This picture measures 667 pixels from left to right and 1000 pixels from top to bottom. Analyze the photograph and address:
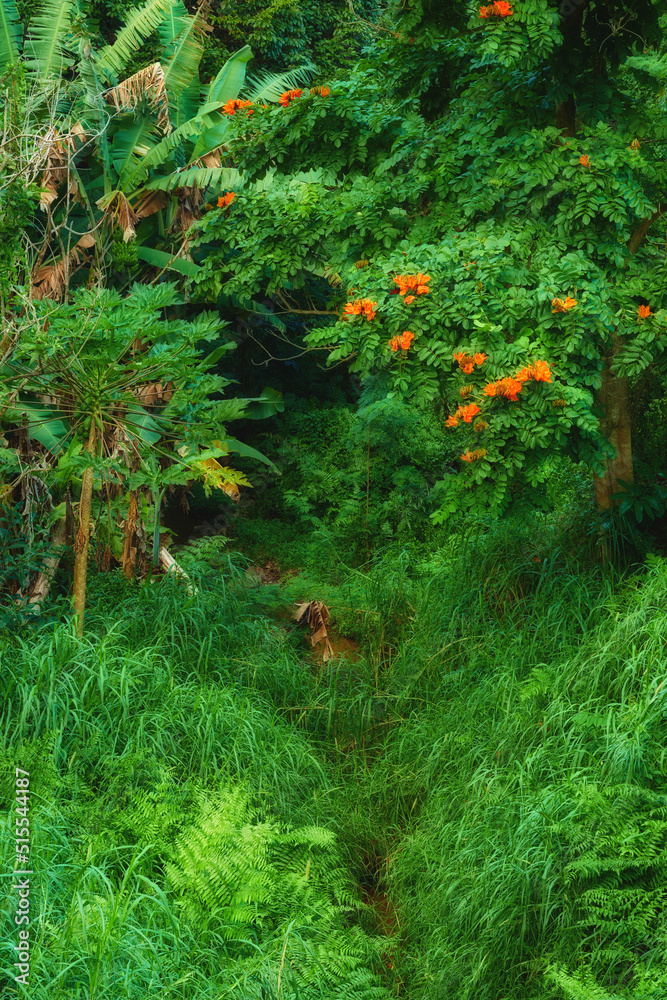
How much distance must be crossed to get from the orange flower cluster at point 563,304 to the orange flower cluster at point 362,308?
917 millimetres

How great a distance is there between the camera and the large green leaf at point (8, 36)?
25.2 feet

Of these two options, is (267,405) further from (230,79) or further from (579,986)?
(579,986)

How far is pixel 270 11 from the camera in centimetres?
1101

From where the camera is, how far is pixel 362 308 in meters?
4.56

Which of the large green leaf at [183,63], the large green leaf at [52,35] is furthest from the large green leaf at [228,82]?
the large green leaf at [52,35]

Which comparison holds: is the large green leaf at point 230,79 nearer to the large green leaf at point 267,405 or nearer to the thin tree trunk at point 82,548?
the large green leaf at point 267,405

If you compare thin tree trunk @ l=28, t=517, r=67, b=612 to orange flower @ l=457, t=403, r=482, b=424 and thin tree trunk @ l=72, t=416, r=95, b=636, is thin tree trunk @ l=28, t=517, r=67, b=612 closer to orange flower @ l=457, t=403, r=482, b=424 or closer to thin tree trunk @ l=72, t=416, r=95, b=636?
thin tree trunk @ l=72, t=416, r=95, b=636

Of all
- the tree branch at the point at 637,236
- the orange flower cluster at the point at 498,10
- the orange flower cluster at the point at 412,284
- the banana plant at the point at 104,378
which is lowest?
the banana plant at the point at 104,378

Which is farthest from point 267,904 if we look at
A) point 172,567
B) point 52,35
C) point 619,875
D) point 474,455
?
point 52,35

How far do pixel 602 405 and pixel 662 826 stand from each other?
2.60m

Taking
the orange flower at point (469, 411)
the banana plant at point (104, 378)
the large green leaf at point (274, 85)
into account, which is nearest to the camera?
the orange flower at point (469, 411)

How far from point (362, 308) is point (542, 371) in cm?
105

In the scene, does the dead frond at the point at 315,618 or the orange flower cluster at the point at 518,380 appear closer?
the orange flower cluster at the point at 518,380

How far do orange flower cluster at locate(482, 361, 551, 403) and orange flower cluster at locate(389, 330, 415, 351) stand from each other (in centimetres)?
47
